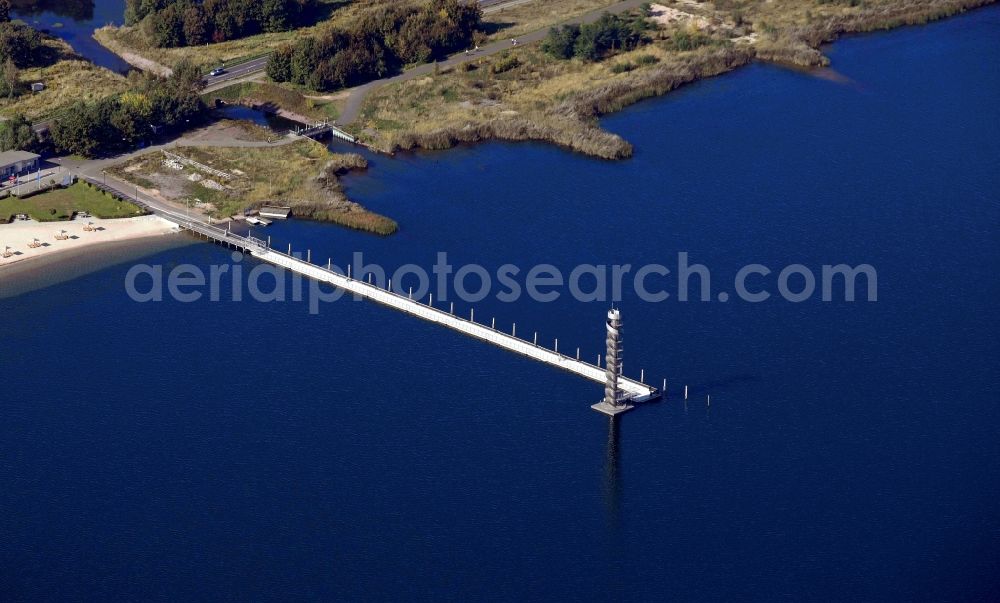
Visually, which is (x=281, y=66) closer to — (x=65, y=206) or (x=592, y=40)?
(x=592, y=40)

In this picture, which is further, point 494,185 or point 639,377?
point 494,185

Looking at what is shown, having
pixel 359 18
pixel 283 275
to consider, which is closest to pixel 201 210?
pixel 283 275

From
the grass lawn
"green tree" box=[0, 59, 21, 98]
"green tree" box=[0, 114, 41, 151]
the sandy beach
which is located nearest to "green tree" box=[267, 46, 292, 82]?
"green tree" box=[0, 59, 21, 98]

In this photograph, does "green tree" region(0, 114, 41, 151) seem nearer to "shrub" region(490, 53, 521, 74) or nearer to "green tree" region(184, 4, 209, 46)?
"green tree" region(184, 4, 209, 46)

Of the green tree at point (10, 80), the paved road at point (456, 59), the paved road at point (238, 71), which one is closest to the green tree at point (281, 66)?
the paved road at point (238, 71)

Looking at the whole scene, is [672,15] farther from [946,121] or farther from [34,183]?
[34,183]

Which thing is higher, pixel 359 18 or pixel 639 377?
pixel 359 18

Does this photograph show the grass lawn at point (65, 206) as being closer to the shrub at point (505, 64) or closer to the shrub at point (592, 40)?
the shrub at point (505, 64)
